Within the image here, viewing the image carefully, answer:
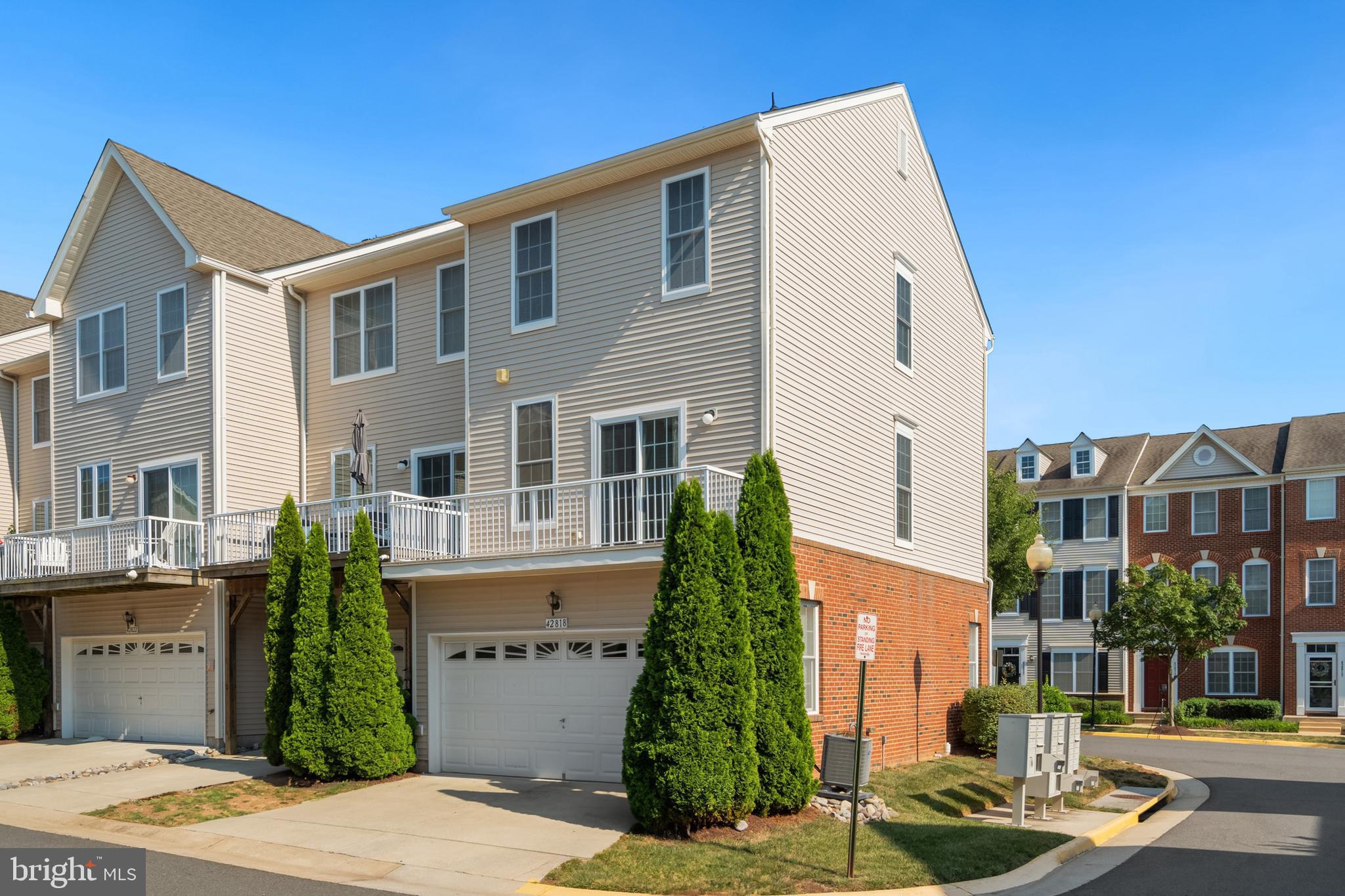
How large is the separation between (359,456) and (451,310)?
330 cm

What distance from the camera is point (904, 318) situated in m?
20.8

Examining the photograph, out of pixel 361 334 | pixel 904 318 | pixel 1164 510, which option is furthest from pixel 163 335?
pixel 1164 510

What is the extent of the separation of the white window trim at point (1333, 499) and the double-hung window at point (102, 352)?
1414 inches

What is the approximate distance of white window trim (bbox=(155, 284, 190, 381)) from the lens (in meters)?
22.3

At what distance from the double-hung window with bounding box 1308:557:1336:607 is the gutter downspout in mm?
32329

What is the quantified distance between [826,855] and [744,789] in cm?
133

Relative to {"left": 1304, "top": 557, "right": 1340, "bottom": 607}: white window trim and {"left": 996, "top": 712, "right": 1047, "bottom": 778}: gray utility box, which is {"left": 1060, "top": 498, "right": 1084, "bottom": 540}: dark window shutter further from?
{"left": 996, "top": 712, "right": 1047, "bottom": 778}: gray utility box

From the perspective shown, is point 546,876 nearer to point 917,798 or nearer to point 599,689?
point 599,689

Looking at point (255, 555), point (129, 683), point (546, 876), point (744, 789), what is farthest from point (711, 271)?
point (129, 683)

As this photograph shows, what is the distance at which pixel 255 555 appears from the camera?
20.6m

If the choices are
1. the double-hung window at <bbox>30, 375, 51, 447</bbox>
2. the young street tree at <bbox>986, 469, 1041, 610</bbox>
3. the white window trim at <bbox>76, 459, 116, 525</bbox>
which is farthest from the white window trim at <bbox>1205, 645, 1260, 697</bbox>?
the double-hung window at <bbox>30, 375, 51, 447</bbox>

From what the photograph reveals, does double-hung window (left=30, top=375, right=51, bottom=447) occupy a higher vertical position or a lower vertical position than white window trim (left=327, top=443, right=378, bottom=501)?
higher

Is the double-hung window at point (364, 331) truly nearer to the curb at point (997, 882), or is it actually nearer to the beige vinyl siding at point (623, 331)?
the beige vinyl siding at point (623, 331)

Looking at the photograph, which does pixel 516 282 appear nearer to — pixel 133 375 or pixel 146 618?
pixel 133 375
